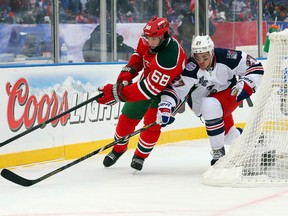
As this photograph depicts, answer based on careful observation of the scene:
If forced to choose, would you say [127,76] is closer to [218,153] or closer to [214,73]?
[214,73]

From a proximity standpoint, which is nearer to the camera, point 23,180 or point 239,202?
point 239,202

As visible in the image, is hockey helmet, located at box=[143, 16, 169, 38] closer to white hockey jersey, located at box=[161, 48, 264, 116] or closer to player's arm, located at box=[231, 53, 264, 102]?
white hockey jersey, located at box=[161, 48, 264, 116]

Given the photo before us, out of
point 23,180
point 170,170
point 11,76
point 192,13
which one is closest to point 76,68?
point 11,76

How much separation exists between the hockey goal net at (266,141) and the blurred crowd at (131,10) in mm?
2346

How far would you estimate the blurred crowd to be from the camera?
7066 mm

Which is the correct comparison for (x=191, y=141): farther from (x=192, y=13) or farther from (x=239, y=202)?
(x=239, y=202)

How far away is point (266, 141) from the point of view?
17.8 ft

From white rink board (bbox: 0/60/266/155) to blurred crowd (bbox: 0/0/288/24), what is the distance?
508 millimetres

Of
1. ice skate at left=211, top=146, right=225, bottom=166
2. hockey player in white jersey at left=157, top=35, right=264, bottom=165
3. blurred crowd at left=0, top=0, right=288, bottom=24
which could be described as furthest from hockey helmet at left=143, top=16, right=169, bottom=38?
blurred crowd at left=0, top=0, right=288, bottom=24

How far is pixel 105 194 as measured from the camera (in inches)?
202

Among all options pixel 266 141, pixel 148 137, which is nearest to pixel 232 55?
pixel 266 141

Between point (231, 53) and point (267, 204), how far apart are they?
4.71 feet

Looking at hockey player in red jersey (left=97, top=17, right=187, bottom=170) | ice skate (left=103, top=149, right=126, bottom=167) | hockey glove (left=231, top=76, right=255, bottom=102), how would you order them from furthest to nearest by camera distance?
ice skate (left=103, top=149, right=126, bottom=167), hockey player in red jersey (left=97, top=17, right=187, bottom=170), hockey glove (left=231, top=76, right=255, bottom=102)

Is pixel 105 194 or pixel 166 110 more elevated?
pixel 166 110
